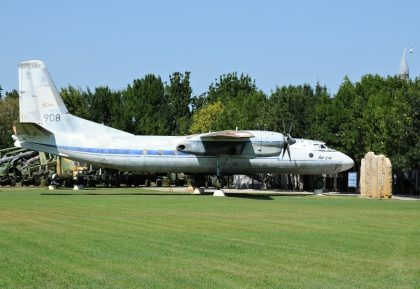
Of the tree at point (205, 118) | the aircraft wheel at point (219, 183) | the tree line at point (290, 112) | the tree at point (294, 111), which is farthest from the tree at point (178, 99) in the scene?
the aircraft wheel at point (219, 183)

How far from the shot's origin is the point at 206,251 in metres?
15.6

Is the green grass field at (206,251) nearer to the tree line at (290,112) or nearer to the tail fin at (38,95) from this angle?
the tail fin at (38,95)

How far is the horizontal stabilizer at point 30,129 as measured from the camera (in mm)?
44875

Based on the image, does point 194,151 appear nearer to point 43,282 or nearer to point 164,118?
point 43,282

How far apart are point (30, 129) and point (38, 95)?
3068mm

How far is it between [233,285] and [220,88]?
4786 inches

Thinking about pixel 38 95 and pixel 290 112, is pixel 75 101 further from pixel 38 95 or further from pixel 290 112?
pixel 38 95

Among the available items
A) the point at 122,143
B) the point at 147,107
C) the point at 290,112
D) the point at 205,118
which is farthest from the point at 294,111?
→ the point at 147,107

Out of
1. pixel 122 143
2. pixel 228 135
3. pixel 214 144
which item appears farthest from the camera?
pixel 214 144

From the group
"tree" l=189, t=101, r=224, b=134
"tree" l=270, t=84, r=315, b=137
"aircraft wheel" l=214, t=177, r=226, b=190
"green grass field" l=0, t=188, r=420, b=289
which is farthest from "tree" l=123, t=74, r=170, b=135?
"green grass field" l=0, t=188, r=420, b=289

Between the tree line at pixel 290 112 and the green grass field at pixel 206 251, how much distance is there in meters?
29.0

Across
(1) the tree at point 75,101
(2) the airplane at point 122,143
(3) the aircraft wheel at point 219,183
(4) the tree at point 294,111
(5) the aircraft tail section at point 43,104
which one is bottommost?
(3) the aircraft wheel at point 219,183

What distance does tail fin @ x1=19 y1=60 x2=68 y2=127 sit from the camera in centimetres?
4747

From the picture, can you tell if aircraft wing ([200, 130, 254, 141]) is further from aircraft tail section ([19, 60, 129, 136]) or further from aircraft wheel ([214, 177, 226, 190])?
aircraft tail section ([19, 60, 129, 136])
